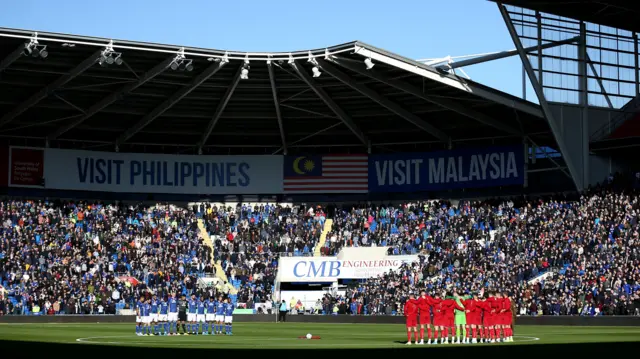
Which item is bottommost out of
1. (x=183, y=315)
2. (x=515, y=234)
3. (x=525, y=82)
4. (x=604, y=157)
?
(x=183, y=315)

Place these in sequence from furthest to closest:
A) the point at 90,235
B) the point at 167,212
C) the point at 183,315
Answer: the point at 167,212 → the point at 90,235 → the point at 183,315

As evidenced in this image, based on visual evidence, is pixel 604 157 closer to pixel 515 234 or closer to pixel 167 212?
pixel 515 234

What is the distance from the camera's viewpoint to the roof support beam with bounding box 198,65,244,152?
63.7 metres

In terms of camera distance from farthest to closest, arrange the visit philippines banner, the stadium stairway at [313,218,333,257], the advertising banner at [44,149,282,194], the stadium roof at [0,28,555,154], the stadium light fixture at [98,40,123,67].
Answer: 1. the advertising banner at [44,149,282,194]
2. the stadium stairway at [313,218,333,257]
3. the visit philippines banner
4. the stadium roof at [0,28,555,154]
5. the stadium light fixture at [98,40,123,67]

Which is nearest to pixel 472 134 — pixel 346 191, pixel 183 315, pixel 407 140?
pixel 407 140

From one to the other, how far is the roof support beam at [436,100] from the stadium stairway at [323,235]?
1360cm

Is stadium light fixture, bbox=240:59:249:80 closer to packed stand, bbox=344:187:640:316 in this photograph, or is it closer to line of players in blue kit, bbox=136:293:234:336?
packed stand, bbox=344:187:640:316

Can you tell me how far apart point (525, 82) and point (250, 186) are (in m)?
23.8

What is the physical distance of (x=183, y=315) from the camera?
4028 cm

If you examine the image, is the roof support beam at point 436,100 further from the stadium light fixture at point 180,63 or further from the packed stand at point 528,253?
the stadium light fixture at point 180,63

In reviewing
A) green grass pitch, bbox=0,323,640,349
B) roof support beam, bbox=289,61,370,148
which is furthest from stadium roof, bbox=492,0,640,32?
green grass pitch, bbox=0,323,640,349

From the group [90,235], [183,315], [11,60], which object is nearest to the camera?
[183,315]

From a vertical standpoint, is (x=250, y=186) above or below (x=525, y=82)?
below

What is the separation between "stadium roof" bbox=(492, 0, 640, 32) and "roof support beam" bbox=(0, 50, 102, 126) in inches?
913
